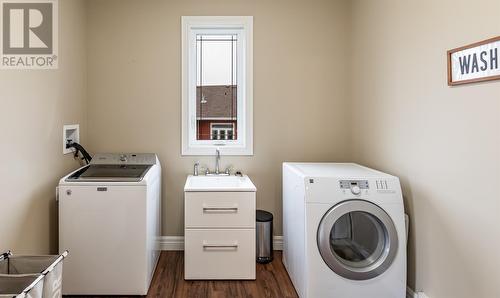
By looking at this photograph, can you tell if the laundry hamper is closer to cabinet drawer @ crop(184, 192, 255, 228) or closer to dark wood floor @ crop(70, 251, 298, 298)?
dark wood floor @ crop(70, 251, 298, 298)

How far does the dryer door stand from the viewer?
6.14 ft

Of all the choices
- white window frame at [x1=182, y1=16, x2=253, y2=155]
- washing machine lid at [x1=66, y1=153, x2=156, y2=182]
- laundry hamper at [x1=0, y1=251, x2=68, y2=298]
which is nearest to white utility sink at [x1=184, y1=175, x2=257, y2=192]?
white window frame at [x1=182, y1=16, x2=253, y2=155]

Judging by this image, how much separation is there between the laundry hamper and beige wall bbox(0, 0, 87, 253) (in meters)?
0.21

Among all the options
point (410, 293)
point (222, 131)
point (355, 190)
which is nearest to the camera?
point (355, 190)

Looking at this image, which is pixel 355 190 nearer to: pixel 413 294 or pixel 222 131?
pixel 413 294

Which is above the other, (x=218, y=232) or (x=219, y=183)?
(x=219, y=183)

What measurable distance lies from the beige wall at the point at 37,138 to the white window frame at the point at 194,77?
92 cm

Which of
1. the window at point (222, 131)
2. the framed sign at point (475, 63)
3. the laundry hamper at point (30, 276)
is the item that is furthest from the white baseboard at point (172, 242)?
the framed sign at point (475, 63)

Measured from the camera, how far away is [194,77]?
296 centimetres

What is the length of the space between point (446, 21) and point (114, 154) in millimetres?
2567

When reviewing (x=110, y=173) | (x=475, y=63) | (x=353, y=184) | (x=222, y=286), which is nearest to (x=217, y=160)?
(x=110, y=173)

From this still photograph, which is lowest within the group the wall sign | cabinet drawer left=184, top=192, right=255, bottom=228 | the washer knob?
cabinet drawer left=184, top=192, right=255, bottom=228

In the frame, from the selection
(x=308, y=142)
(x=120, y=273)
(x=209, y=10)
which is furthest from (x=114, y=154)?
(x=308, y=142)

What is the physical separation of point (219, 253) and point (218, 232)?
0.54ft
